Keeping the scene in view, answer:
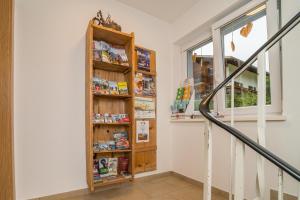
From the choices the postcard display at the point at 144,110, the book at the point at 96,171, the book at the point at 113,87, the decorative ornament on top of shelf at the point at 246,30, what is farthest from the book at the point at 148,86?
the decorative ornament on top of shelf at the point at 246,30

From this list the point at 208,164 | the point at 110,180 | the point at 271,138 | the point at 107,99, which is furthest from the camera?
the point at 107,99

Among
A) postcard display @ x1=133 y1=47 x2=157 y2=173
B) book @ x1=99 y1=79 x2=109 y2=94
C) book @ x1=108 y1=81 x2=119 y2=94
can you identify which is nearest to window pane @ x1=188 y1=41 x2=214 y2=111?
postcard display @ x1=133 y1=47 x2=157 y2=173

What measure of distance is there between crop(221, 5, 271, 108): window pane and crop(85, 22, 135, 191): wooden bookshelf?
1.17m

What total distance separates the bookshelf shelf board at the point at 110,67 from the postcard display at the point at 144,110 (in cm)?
24

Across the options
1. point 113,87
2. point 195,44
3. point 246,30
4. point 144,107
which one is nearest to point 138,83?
point 144,107

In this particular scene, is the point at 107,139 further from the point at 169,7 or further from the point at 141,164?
the point at 169,7

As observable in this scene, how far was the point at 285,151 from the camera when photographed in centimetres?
138

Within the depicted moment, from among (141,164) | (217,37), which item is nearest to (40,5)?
(217,37)

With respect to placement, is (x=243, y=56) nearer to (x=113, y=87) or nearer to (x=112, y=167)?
(x=113, y=87)

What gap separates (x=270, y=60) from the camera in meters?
1.60

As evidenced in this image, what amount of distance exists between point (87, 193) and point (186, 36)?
2428 mm

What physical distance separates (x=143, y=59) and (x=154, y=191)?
1.71m

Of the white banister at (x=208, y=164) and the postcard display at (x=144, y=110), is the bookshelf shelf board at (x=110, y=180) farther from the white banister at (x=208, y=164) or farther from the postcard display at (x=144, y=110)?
the white banister at (x=208, y=164)

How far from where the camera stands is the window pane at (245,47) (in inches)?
69.7
